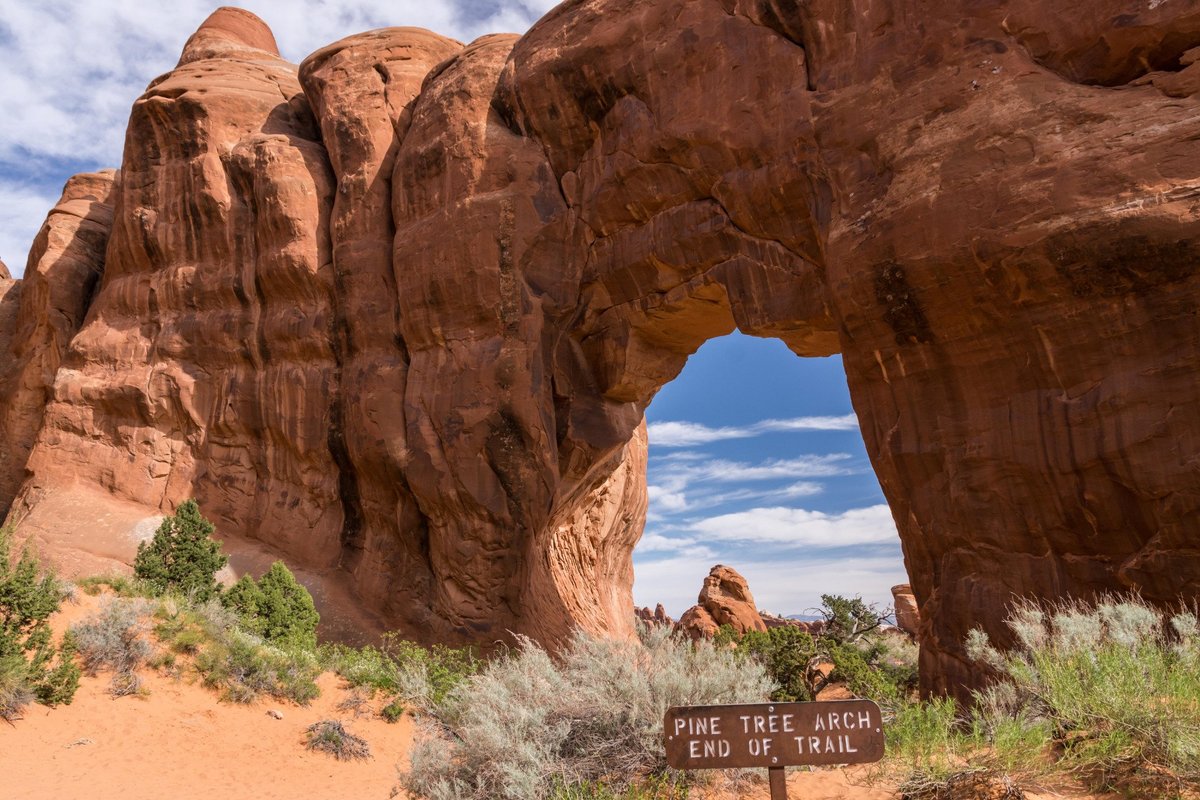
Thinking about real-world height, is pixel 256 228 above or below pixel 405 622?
above

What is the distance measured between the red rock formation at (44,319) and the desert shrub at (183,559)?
10910 mm

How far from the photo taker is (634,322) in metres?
15.9

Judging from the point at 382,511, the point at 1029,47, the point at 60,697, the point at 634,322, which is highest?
the point at 1029,47

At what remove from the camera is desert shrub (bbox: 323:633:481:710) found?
43.9ft

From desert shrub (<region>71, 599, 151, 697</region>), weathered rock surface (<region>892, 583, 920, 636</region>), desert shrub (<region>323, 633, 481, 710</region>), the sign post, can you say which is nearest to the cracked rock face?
desert shrub (<region>323, 633, 481, 710</region>)

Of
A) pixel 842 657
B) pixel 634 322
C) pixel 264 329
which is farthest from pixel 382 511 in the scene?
pixel 842 657

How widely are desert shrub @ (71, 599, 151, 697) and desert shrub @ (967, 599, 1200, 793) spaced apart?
10565 mm

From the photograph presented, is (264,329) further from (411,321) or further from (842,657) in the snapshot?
(842,657)

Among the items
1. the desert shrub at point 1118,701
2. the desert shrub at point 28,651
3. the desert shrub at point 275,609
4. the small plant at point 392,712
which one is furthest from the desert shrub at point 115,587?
the desert shrub at point 1118,701

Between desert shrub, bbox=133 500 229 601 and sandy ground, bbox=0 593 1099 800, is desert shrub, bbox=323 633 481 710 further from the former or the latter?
desert shrub, bbox=133 500 229 601

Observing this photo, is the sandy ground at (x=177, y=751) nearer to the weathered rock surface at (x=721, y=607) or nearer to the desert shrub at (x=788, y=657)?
the desert shrub at (x=788, y=657)

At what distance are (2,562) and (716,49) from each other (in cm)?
1233

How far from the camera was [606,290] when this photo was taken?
1599cm

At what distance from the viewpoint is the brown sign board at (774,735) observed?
5.02 m
